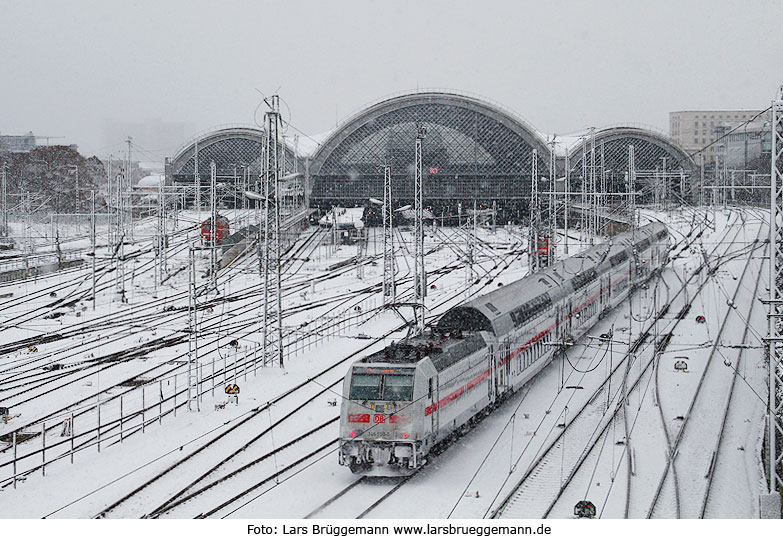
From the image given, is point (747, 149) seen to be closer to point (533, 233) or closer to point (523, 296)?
point (533, 233)

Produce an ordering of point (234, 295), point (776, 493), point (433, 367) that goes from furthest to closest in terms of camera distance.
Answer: point (234, 295) → point (433, 367) → point (776, 493)

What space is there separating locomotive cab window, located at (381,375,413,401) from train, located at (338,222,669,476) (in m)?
0.02

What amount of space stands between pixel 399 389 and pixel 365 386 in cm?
62

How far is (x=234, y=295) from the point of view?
40719mm

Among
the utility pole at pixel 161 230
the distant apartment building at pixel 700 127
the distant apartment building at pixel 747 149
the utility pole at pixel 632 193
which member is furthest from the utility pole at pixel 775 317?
the distant apartment building at pixel 747 149

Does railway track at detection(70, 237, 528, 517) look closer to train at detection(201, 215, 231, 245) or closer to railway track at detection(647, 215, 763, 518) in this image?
railway track at detection(647, 215, 763, 518)

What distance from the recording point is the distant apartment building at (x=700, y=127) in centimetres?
5328

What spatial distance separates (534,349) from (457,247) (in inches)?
1351

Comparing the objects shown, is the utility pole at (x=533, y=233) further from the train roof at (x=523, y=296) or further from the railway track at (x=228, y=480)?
the railway track at (x=228, y=480)

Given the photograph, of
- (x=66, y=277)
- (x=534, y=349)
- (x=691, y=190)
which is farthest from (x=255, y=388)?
(x=691, y=190)

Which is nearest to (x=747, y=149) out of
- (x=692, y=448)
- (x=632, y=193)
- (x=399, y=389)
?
(x=632, y=193)

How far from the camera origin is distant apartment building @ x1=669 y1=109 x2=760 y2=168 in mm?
53284

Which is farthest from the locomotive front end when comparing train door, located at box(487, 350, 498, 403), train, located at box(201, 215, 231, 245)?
train, located at box(201, 215, 231, 245)
